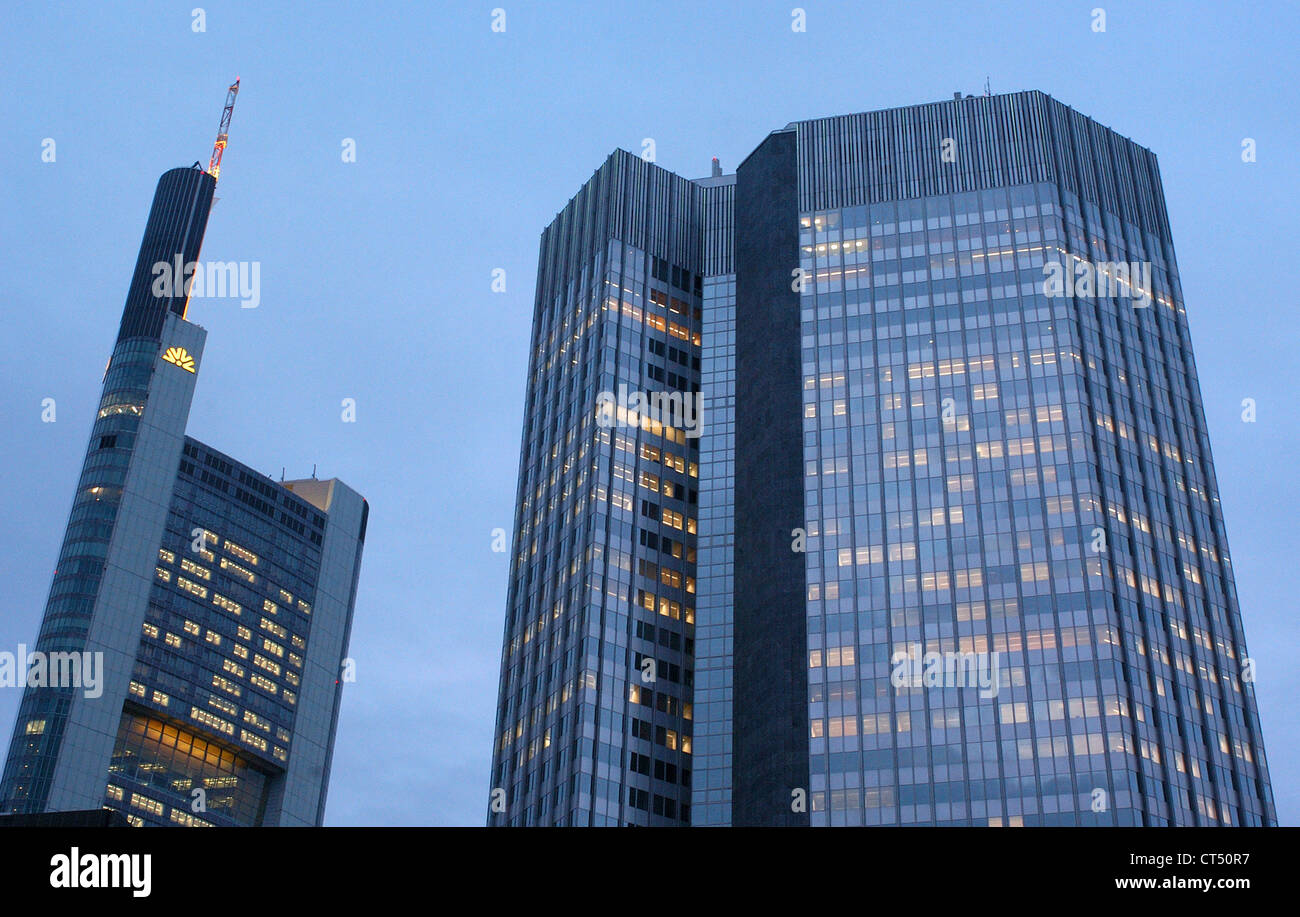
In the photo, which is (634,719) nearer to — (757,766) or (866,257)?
(757,766)

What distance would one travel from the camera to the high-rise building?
13750cm

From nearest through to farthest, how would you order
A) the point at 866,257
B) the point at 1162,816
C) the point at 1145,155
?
the point at 1162,816 < the point at 866,257 < the point at 1145,155

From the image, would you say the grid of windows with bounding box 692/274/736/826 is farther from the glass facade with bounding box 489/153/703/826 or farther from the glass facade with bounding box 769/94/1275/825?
the glass facade with bounding box 769/94/1275/825

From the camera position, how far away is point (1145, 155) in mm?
182375

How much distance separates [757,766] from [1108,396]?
5621cm

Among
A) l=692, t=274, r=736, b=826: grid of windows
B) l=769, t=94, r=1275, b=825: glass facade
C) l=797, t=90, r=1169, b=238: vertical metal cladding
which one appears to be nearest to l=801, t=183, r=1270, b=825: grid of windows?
l=769, t=94, r=1275, b=825: glass facade

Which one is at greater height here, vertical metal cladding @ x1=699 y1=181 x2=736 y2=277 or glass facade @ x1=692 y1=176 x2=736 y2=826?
vertical metal cladding @ x1=699 y1=181 x2=736 y2=277

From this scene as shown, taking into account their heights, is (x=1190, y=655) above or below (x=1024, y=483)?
below

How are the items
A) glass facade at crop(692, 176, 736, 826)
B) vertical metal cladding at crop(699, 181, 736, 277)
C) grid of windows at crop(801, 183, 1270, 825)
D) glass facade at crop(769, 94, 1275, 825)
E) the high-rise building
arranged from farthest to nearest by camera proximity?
vertical metal cladding at crop(699, 181, 736, 277) → glass facade at crop(692, 176, 736, 826) → the high-rise building → glass facade at crop(769, 94, 1275, 825) → grid of windows at crop(801, 183, 1270, 825)

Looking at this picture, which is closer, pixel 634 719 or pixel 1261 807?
pixel 1261 807

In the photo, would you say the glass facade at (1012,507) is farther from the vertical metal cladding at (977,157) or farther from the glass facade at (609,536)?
the glass facade at (609,536)

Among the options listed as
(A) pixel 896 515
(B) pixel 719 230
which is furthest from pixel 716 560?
(B) pixel 719 230
